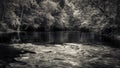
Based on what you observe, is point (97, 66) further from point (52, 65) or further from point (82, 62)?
point (52, 65)

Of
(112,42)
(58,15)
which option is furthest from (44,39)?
(58,15)

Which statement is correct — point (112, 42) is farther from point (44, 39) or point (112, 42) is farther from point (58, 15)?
point (58, 15)

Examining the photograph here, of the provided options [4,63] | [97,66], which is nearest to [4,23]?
[4,63]

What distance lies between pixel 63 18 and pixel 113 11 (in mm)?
23546

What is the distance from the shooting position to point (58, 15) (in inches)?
2014

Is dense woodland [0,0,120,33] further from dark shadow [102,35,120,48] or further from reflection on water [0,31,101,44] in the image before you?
reflection on water [0,31,101,44]

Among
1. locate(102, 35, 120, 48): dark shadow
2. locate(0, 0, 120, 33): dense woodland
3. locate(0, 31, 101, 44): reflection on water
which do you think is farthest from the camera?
locate(0, 0, 120, 33): dense woodland

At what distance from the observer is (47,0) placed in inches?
1866

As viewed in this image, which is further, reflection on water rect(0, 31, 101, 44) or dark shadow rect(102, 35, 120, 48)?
reflection on water rect(0, 31, 101, 44)

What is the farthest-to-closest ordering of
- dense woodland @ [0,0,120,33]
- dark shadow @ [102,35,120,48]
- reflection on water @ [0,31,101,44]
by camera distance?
dense woodland @ [0,0,120,33] → reflection on water @ [0,31,101,44] → dark shadow @ [102,35,120,48]

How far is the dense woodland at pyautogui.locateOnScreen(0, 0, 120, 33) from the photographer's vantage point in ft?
104

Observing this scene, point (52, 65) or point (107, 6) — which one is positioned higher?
point (107, 6)

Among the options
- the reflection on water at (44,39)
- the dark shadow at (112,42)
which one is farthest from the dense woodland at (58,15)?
the reflection on water at (44,39)

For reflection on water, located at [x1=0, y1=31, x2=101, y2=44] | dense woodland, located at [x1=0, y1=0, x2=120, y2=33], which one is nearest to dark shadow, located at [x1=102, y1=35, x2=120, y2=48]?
reflection on water, located at [x1=0, y1=31, x2=101, y2=44]
